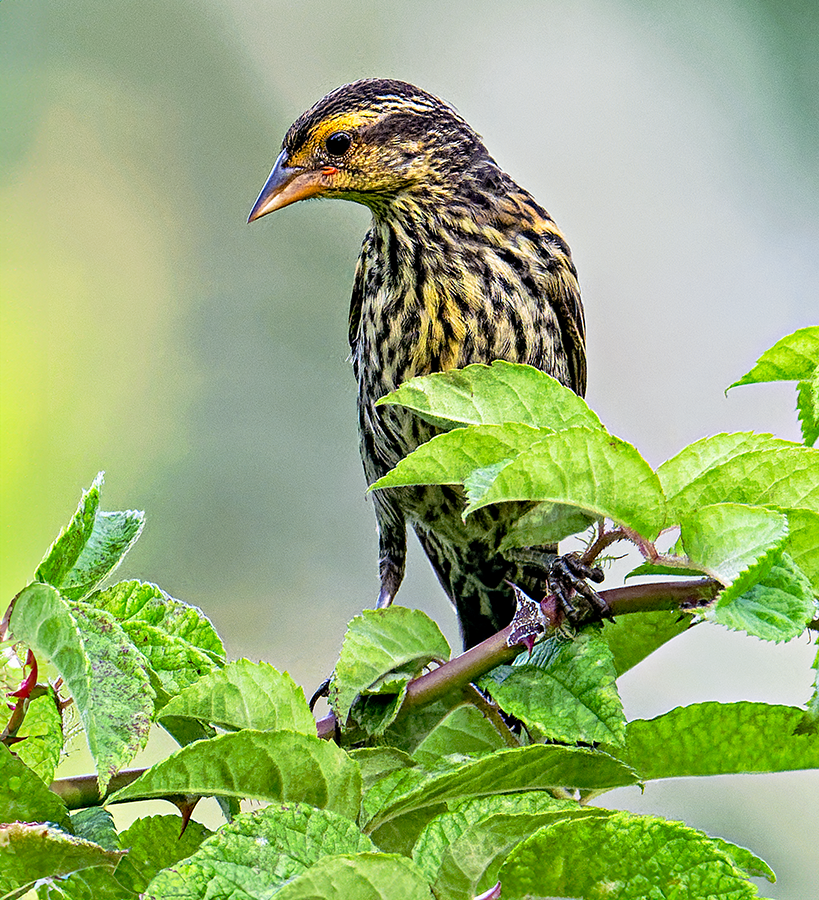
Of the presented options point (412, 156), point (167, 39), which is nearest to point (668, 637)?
point (412, 156)

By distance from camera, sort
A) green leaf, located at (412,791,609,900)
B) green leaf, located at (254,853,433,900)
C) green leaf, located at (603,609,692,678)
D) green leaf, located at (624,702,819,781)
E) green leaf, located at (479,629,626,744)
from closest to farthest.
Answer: green leaf, located at (254,853,433,900) → green leaf, located at (412,791,609,900) → green leaf, located at (479,629,626,744) → green leaf, located at (624,702,819,781) → green leaf, located at (603,609,692,678)

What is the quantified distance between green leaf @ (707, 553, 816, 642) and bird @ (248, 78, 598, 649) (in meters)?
1.60

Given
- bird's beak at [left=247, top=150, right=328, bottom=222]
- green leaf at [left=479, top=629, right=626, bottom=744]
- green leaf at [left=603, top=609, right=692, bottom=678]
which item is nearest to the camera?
green leaf at [left=479, top=629, right=626, bottom=744]

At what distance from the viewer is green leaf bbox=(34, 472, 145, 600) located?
1.15 meters

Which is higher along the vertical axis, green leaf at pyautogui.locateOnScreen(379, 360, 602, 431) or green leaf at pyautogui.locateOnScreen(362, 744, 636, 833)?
green leaf at pyautogui.locateOnScreen(379, 360, 602, 431)

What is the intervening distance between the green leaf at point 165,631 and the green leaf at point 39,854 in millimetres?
163

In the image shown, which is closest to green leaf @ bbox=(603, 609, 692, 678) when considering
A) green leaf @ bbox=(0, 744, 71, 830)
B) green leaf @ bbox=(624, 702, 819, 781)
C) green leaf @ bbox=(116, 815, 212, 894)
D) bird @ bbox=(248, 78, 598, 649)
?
green leaf @ bbox=(624, 702, 819, 781)

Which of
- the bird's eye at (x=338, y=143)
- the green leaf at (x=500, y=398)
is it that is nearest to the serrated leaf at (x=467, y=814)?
the green leaf at (x=500, y=398)

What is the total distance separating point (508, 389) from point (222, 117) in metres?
6.12

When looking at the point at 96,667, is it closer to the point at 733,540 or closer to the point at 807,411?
the point at 733,540

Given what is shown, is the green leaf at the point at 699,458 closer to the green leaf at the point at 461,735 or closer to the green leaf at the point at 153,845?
the green leaf at the point at 461,735

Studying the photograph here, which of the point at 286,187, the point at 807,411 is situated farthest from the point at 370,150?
the point at 807,411

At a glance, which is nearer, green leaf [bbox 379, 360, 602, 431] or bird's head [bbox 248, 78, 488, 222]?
green leaf [bbox 379, 360, 602, 431]

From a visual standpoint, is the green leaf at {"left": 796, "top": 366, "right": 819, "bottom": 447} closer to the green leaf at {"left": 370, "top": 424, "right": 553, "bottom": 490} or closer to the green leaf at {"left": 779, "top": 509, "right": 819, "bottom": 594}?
the green leaf at {"left": 779, "top": 509, "right": 819, "bottom": 594}
